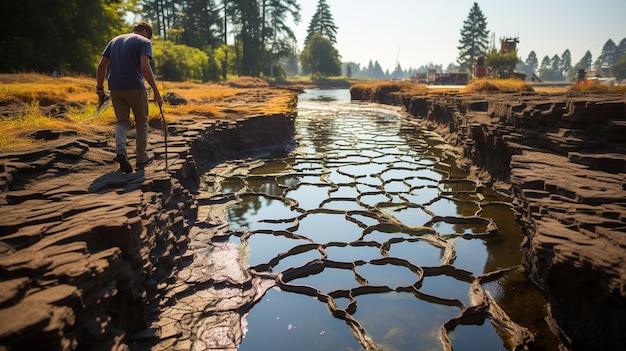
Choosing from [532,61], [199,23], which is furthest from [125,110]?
[532,61]

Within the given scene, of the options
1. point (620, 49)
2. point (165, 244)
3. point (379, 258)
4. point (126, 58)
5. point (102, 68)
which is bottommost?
point (379, 258)

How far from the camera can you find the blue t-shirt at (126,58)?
5930 mm

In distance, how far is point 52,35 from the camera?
2041 centimetres

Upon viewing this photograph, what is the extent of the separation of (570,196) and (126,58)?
258 inches

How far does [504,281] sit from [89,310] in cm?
499

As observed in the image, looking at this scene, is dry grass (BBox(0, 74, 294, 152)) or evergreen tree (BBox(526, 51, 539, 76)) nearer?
dry grass (BBox(0, 74, 294, 152))

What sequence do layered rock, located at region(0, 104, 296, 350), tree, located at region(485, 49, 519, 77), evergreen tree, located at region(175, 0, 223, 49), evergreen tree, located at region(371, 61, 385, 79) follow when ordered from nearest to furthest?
1. layered rock, located at region(0, 104, 296, 350)
2. tree, located at region(485, 49, 519, 77)
3. evergreen tree, located at region(175, 0, 223, 49)
4. evergreen tree, located at region(371, 61, 385, 79)

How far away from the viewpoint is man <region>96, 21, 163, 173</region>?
19.5 ft

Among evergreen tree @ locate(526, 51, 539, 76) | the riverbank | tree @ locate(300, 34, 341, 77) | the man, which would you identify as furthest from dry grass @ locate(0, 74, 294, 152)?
evergreen tree @ locate(526, 51, 539, 76)

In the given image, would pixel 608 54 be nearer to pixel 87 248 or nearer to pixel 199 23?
pixel 199 23

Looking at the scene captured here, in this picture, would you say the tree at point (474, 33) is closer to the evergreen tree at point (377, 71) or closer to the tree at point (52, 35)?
the tree at point (52, 35)

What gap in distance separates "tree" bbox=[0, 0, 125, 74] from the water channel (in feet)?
45.3

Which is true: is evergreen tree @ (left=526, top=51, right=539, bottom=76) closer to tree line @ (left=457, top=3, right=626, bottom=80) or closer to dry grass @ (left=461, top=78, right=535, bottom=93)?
tree line @ (left=457, top=3, right=626, bottom=80)

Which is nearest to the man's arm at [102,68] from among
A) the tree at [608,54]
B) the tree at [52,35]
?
the tree at [52,35]
